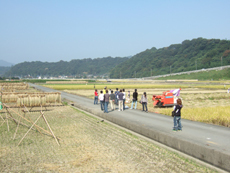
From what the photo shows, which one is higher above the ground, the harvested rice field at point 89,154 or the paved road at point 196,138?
the paved road at point 196,138

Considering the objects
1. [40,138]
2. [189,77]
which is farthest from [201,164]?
[189,77]

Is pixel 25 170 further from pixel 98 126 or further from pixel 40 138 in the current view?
pixel 98 126

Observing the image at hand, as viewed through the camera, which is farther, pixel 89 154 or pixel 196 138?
pixel 196 138

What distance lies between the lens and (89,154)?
36.2ft

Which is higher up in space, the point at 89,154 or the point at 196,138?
the point at 196,138

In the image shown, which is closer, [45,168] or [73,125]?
[45,168]

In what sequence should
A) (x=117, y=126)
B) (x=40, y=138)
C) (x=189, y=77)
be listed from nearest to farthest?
(x=40, y=138), (x=117, y=126), (x=189, y=77)

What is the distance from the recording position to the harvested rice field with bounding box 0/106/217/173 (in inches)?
368

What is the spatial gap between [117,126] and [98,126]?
1.23m

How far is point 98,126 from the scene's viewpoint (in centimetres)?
1748

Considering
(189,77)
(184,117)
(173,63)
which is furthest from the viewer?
(173,63)

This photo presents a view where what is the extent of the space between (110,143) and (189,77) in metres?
128

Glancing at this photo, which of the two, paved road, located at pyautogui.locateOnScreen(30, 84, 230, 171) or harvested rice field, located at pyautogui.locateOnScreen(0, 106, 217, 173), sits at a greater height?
paved road, located at pyautogui.locateOnScreen(30, 84, 230, 171)

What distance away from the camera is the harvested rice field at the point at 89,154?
9359mm
